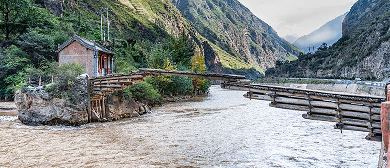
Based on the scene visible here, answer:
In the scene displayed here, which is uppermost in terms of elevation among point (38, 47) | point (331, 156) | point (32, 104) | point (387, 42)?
point (387, 42)

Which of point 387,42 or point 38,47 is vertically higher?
point 387,42

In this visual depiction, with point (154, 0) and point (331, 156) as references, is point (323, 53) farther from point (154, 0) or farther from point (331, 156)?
point (331, 156)

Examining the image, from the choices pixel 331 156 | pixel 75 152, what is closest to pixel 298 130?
pixel 331 156

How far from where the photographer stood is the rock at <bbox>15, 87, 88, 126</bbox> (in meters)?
23.8

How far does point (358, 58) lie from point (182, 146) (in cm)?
9886

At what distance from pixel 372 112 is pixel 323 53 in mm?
143883

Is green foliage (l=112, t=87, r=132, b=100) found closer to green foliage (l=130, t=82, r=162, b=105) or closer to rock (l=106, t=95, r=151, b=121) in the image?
rock (l=106, t=95, r=151, b=121)

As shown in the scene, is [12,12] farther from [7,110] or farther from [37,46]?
[7,110]

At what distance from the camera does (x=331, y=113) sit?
1198 centimetres

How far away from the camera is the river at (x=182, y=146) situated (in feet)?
46.6

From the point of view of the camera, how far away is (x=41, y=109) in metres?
23.9

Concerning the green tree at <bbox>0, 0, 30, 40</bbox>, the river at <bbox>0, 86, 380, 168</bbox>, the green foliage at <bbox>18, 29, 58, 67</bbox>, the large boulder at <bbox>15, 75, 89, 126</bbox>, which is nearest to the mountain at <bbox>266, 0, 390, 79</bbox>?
the river at <bbox>0, 86, 380, 168</bbox>

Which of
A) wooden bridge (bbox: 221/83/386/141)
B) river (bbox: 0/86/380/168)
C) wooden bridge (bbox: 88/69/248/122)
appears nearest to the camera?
wooden bridge (bbox: 221/83/386/141)

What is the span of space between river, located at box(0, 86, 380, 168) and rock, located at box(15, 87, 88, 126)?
100 centimetres
